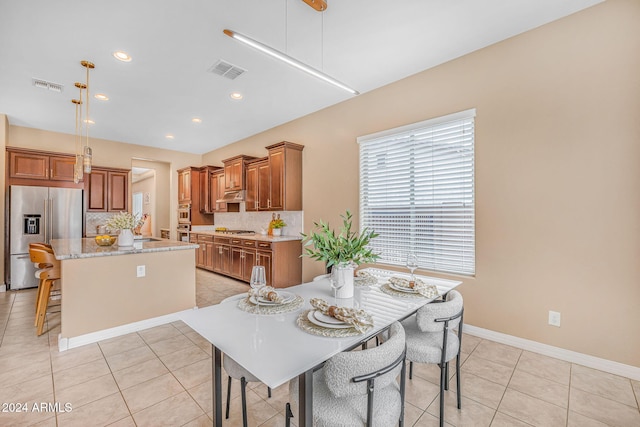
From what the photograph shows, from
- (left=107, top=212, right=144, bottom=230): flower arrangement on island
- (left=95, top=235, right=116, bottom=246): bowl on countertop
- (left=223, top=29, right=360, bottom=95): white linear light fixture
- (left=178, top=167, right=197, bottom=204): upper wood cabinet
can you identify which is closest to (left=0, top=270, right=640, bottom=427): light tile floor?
(left=95, top=235, right=116, bottom=246): bowl on countertop

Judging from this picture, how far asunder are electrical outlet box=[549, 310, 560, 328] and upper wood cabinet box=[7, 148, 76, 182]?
25.0 feet

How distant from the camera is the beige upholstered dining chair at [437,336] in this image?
165 cm

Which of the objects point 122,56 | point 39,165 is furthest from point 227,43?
point 39,165

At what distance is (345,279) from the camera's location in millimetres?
1764

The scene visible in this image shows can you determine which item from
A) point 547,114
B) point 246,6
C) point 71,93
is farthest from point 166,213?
point 547,114

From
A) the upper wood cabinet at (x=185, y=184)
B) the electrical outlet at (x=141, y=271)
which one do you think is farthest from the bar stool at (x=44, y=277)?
the upper wood cabinet at (x=185, y=184)

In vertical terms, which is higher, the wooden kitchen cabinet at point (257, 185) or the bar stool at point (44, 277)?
the wooden kitchen cabinet at point (257, 185)

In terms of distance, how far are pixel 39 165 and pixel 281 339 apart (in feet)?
21.1

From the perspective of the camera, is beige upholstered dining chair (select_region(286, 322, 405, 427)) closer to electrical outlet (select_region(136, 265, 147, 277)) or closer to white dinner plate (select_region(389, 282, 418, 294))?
white dinner plate (select_region(389, 282, 418, 294))

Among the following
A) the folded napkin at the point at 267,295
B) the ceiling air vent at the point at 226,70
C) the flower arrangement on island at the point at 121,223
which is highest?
the ceiling air vent at the point at 226,70

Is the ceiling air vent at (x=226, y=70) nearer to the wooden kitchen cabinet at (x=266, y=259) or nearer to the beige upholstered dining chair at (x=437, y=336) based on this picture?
the wooden kitchen cabinet at (x=266, y=259)

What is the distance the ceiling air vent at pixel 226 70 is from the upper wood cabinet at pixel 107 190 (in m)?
4.17

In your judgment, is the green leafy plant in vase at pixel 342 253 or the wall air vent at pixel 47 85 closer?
the green leafy plant in vase at pixel 342 253

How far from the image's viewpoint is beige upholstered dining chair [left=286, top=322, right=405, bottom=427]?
1.08 metres
